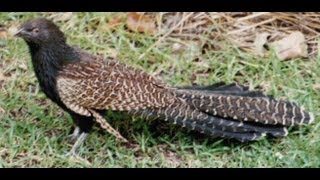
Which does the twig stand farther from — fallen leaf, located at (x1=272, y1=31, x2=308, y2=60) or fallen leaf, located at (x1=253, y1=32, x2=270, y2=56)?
fallen leaf, located at (x1=272, y1=31, x2=308, y2=60)

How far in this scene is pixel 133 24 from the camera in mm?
5711

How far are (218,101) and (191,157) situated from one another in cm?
33

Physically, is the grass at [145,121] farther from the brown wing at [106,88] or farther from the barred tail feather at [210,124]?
the brown wing at [106,88]

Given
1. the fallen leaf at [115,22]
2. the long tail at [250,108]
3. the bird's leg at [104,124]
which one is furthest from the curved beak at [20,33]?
the fallen leaf at [115,22]

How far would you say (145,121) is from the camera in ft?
16.4

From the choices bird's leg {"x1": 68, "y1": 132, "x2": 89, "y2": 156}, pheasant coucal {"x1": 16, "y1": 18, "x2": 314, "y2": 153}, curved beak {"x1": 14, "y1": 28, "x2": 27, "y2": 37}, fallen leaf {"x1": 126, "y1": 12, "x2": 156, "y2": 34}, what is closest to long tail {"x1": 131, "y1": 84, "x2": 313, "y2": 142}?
pheasant coucal {"x1": 16, "y1": 18, "x2": 314, "y2": 153}

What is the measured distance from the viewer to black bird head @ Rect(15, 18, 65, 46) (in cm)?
462

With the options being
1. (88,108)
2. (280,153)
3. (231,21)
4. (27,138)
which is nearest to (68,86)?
(88,108)

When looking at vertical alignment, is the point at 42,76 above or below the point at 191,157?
above

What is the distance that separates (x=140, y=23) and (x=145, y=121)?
0.96 metres

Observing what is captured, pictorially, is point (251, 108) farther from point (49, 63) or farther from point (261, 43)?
point (49, 63)

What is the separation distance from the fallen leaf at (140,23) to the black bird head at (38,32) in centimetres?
106

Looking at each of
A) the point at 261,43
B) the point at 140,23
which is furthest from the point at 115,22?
the point at 261,43

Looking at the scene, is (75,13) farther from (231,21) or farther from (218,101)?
(218,101)
